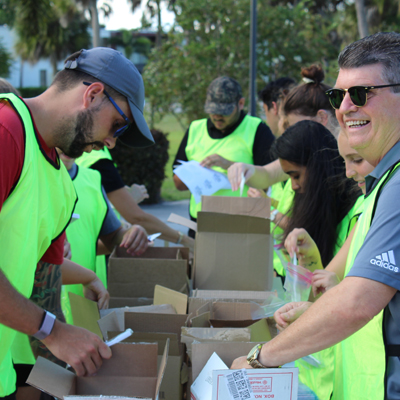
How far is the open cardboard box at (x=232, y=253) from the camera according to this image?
2354 mm

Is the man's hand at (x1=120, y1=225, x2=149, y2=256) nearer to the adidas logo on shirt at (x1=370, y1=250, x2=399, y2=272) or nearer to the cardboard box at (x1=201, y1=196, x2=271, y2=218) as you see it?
the cardboard box at (x1=201, y1=196, x2=271, y2=218)

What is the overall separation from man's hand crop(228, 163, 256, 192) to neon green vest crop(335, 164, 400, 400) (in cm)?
172

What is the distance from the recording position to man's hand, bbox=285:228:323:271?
227 centimetres

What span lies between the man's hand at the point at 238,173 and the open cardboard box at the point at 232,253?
2.30 feet

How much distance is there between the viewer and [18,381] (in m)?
1.85

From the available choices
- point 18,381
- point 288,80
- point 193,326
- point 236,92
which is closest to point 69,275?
point 18,381

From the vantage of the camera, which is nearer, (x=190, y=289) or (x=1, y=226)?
(x=1, y=226)

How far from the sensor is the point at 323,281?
187cm

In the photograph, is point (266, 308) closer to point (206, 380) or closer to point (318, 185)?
point (206, 380)

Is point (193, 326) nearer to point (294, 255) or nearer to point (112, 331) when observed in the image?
point (112, 331)

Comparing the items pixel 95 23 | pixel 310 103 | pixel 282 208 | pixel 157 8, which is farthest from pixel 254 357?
pixel 157 8

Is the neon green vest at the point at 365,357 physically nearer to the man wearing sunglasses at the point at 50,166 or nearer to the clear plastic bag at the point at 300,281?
the clear plastic bag at the point at 300,281

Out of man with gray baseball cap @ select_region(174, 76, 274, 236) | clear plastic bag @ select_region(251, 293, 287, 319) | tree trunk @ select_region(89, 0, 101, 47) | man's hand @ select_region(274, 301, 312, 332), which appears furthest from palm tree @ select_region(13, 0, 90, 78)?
man's hand @ select_region(274, 301, 312, 332)

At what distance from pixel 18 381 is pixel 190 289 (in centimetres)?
86
